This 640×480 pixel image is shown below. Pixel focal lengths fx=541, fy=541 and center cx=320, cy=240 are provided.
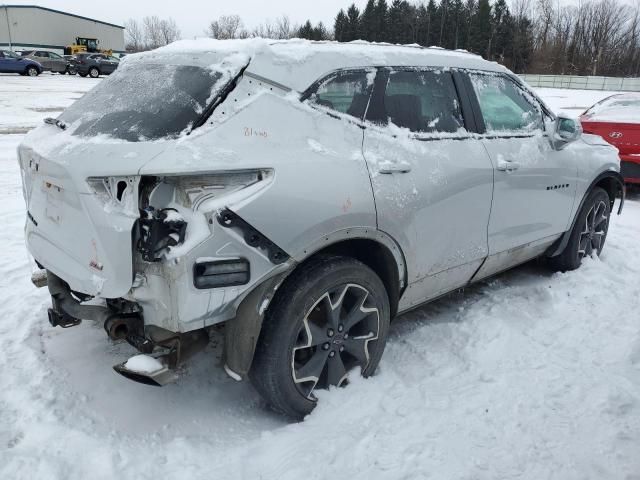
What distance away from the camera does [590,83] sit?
4903 cm

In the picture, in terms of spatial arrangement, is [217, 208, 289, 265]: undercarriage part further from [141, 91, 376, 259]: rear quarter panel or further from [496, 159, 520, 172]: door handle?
[496, 159, 520, 172]: door handle

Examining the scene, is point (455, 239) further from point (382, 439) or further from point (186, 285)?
point (186, 285)

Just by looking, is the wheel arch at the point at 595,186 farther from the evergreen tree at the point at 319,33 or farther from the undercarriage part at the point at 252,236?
the evergreen tree at the point at 319,33

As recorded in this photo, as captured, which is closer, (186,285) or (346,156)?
(186,285)

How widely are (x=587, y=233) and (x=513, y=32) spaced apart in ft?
251

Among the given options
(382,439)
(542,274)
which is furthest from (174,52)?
(542,274)

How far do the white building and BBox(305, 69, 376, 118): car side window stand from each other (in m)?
63.2

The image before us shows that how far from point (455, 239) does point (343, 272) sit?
0.91m

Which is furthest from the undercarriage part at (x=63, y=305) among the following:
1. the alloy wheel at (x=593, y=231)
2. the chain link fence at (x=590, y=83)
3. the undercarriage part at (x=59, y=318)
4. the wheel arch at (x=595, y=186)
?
the chain link fence at (x=590, y=83)

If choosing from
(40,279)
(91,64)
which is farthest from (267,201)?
(91,64)

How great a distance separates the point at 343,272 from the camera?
9.02 ft

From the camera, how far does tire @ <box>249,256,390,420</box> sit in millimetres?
2588

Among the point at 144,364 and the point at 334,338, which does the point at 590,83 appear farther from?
the point at 144,364

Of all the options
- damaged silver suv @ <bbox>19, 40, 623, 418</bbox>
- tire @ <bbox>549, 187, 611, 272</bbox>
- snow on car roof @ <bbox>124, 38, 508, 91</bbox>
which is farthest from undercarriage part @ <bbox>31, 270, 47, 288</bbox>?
tire @ <bbox>549, 187, 611, 272</bbox>
